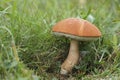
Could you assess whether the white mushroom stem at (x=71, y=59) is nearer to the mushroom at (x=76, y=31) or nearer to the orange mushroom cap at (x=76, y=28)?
the mushroom at (x=76, y=31)

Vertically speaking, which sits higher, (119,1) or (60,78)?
(119,1)

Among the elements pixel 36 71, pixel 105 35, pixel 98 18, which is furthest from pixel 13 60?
pixel 98 18

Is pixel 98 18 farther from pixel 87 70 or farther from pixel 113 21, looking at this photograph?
pixel 87 70

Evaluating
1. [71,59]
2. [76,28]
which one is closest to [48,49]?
[71,59]

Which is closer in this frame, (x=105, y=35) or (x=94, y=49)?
(x=94, y=49)

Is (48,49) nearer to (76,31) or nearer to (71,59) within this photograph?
(71,59)

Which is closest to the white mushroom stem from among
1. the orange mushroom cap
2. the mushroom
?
the mushroom

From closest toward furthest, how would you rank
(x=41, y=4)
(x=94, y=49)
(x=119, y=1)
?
(x=94, y=49)
(x=119, y=1)
(x=41, y=4)

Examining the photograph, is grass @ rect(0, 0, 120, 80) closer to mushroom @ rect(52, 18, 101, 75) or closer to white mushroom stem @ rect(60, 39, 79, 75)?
white mushroom stem @ rect(60, 39, 79, 75)
